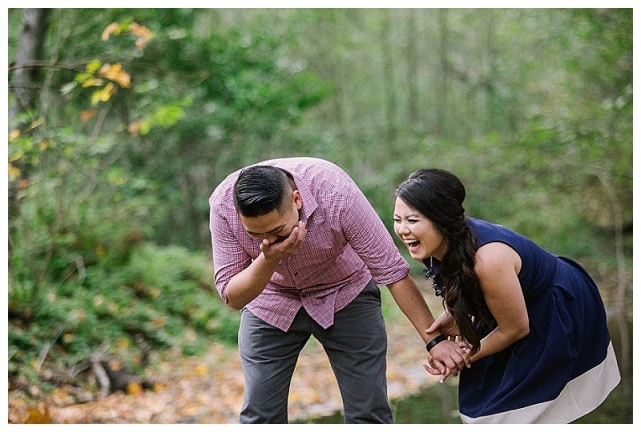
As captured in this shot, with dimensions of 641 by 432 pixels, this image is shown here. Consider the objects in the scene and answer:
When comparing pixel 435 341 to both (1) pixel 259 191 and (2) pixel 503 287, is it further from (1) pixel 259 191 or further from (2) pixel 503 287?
(1) pixel 259 191

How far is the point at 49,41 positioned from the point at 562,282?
220 inches

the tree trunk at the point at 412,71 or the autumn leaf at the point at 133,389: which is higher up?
the tree trunk at the point at 412,71

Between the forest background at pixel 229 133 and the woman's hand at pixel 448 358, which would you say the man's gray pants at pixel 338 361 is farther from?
the forest background at pixel 229 133

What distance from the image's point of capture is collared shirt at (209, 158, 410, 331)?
2086 millimetres

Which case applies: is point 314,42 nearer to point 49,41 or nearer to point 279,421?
point 49,41

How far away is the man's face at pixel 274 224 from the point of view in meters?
1.88

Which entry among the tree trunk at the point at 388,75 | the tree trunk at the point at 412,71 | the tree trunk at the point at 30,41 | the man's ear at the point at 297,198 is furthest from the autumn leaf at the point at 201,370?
the tree trunk at the point at 412,71

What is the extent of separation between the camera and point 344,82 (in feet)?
40.1

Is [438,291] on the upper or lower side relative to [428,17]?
lower

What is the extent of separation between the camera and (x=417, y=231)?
6.53 feet

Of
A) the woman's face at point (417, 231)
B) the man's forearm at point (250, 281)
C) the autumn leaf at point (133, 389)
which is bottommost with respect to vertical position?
the autumn leaf at point (133, 389)

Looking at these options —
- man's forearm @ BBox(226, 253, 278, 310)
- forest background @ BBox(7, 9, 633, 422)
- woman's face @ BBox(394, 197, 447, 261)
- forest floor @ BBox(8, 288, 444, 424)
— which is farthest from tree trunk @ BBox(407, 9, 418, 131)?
man's forearm @ BBox(226, 253, 278, 310)

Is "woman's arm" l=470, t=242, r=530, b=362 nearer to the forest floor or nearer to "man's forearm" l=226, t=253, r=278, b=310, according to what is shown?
"man's forearm" l=226, t=253, r=278, b=310
